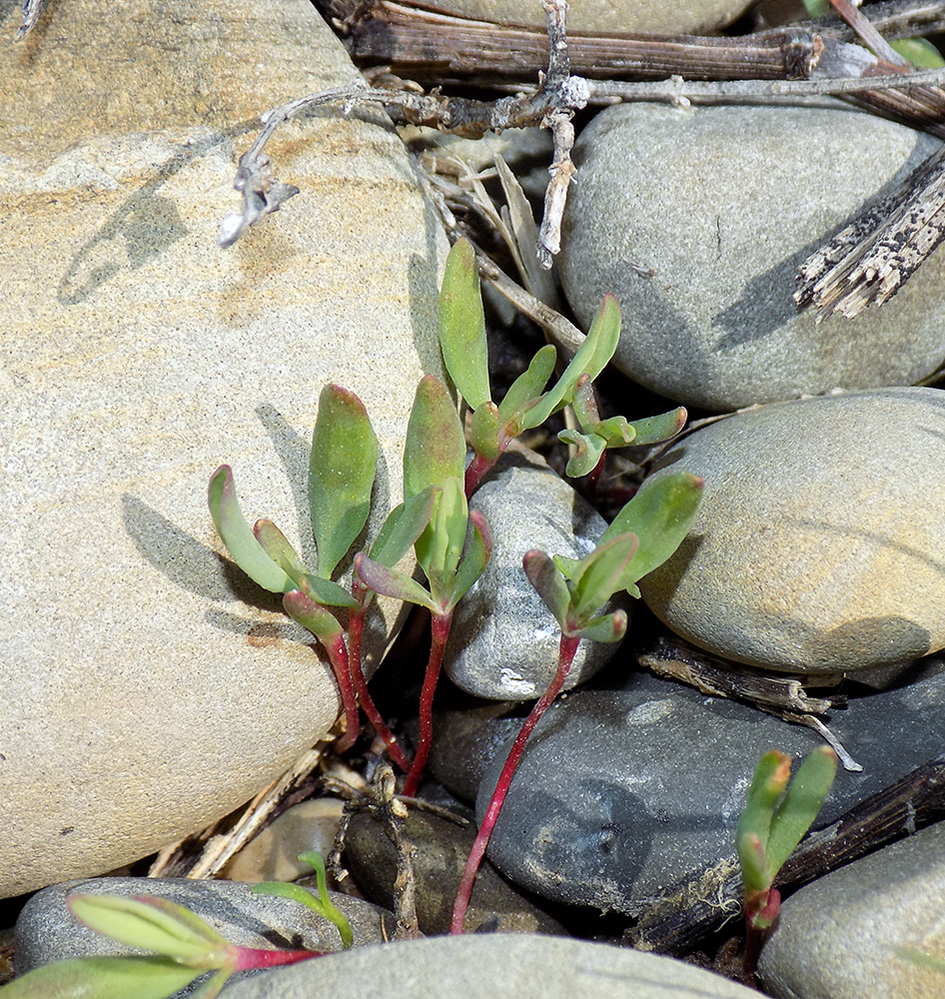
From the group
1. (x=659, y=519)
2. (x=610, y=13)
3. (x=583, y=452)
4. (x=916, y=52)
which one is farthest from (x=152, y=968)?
(x=916, y=52)

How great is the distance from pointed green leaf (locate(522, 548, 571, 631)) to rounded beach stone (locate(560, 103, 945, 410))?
30.2 inches

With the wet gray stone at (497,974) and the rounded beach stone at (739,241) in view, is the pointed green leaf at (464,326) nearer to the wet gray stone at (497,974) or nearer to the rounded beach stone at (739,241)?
the rounded beach stone at (739,241)

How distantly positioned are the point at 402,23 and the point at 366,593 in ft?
3.86

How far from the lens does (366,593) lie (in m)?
1.55

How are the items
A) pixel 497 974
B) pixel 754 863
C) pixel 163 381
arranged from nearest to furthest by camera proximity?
pixel 497 974, pixel 754 863, pixel 163 381

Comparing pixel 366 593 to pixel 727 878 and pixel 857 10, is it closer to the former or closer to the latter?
pixel 727 878

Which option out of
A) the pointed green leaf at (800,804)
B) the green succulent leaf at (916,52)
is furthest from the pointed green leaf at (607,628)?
the green succulent leaf at (916,52)

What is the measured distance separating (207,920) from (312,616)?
19.8 inches

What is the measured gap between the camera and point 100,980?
118 cm

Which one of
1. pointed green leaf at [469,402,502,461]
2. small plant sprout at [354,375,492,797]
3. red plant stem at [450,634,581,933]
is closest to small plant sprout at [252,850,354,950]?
red plant stem at [450,634,581,933]

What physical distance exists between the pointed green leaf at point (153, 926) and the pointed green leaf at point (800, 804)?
2.38ft

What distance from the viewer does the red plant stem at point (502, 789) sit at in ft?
4.69

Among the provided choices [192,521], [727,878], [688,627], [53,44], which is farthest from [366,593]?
[53,44]

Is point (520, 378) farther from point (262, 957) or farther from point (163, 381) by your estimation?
point (262, 957)
